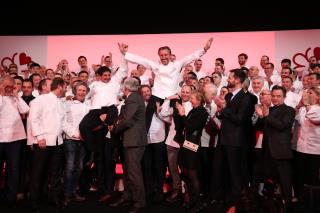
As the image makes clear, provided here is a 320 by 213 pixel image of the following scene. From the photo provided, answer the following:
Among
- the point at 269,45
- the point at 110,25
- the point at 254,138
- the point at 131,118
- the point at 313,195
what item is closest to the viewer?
the point at 313,195

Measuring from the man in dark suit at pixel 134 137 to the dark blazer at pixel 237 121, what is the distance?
941 millimetres

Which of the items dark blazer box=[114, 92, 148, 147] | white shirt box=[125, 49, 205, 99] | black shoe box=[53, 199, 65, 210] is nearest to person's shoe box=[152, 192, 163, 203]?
dark blazer box=[114, 92, 148, 147]

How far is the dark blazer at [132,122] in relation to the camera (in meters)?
5.04

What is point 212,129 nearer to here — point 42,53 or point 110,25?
point 110,25

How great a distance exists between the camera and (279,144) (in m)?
4.87

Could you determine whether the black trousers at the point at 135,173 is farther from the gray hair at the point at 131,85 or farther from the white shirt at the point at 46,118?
the white shirt at the point at 46,118

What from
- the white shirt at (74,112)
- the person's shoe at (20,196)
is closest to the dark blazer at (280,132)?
the white shirt at (74,112)

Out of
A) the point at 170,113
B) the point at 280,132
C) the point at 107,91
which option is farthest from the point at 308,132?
the point at 107,91

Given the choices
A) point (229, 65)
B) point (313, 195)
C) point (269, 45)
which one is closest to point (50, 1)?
point (229, 65)

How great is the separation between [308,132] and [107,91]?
8.44 feet

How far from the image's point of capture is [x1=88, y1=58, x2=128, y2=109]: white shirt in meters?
5.87

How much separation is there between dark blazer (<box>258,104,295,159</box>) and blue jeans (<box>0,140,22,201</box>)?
2.99m

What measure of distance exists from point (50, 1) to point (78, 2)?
621 mm

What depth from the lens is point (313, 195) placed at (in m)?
3.71
